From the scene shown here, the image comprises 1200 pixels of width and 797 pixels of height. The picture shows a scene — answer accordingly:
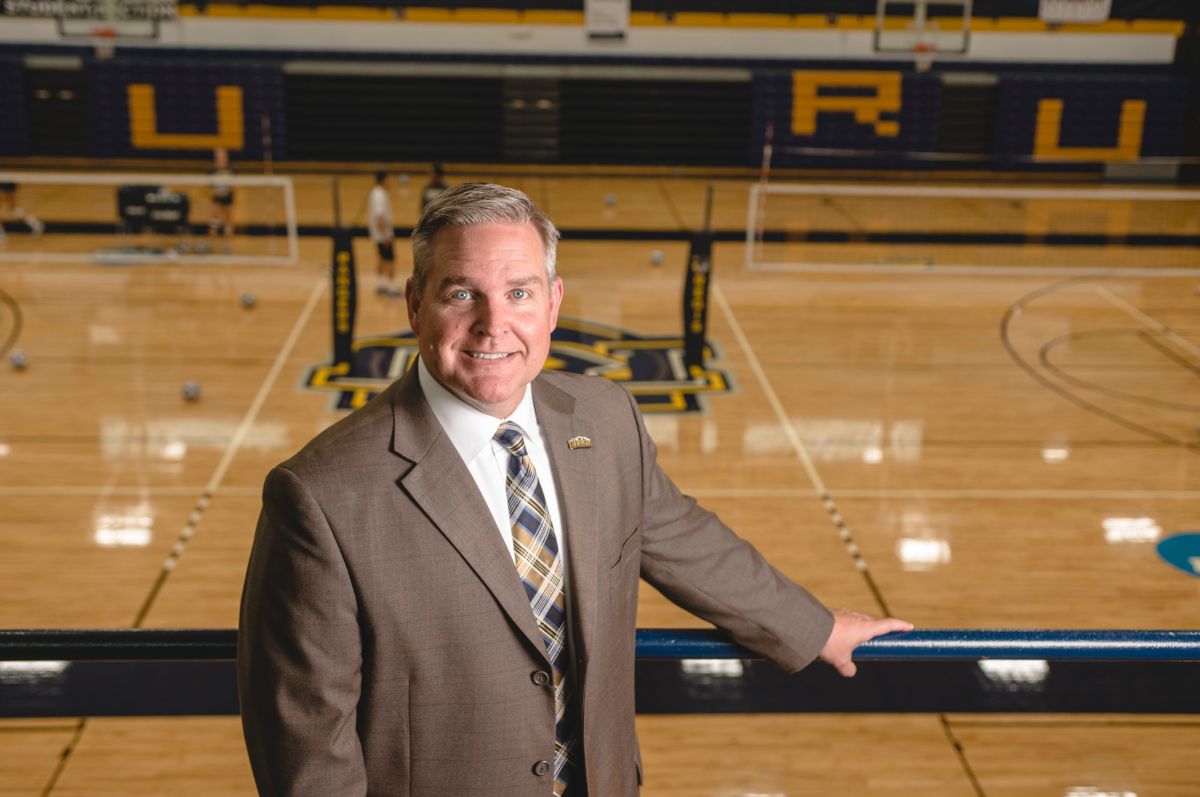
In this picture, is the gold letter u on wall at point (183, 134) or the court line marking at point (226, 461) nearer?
the court line marking at point (226, 461)

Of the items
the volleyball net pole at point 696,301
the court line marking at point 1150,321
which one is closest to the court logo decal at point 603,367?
the volleyball net pole at point 696,301

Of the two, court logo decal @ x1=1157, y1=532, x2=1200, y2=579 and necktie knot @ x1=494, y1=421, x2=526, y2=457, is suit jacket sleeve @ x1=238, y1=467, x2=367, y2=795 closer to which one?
necktie knot @ x1=494, y1=421, x2=526, y2=457

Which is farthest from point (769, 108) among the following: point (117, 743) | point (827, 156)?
point (117, 743)

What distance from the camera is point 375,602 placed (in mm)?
1735

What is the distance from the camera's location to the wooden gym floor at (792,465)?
5250 millimetres

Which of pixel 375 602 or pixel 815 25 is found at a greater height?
pixel 815 25

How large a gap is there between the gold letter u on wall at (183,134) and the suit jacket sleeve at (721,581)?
75.4ft

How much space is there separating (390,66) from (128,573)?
18.1 metres

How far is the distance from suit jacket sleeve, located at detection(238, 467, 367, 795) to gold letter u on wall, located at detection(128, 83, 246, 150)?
76.2ft

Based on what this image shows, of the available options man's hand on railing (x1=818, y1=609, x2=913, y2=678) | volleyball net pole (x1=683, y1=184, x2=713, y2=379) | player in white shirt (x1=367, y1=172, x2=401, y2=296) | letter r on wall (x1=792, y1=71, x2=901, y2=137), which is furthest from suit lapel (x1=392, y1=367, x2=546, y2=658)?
letter r on wall (x1=792, y1=71, x2=901, y2=137)

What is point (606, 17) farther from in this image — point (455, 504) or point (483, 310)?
point (455, 504)

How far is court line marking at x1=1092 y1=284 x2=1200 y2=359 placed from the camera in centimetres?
1249

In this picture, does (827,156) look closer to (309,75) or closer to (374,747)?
(309,75)

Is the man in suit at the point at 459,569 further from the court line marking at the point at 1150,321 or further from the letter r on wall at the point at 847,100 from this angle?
the letter r on wall at the point at 847,100
